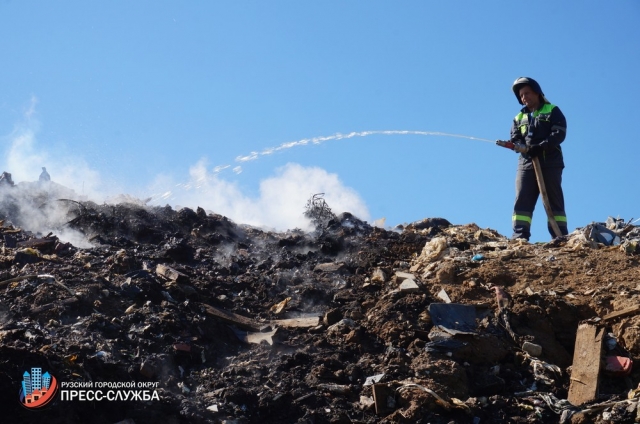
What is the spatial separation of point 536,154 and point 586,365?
3680 mm

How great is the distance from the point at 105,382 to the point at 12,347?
25.8 inches

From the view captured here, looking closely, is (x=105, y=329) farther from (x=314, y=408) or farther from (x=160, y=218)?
(x=160, y=218)

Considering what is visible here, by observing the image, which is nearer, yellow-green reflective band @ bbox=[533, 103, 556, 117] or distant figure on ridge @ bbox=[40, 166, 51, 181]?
yellow-green reflective band @ bbox=[533, 103, 556, 117]

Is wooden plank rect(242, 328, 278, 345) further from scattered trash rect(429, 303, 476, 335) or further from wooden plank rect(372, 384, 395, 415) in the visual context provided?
scattered trash rect(429, 303, 476, 335)

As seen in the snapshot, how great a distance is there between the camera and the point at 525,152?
8.64 m

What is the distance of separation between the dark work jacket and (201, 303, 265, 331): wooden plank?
4181 mm

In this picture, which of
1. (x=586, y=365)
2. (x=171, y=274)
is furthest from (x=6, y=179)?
(x=586, y=365)

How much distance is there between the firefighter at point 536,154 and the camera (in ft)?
28.1

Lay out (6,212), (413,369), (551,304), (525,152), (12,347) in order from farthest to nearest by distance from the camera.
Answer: (6,212)
(525,152)
(551,304)
(413,369)
(12,347)

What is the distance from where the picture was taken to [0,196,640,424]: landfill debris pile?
5.05 metres

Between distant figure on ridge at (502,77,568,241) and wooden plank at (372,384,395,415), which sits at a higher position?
distant figure on ridge at (502,77,568,241)

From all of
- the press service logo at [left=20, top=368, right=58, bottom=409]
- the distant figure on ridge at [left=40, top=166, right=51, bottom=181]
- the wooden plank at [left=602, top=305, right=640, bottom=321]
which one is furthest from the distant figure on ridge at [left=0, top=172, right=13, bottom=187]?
the wooden plank at [left=602, top=305, right=640, bottom=321]

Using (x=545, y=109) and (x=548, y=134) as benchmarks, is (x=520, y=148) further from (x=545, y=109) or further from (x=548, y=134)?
(x=545, y=109)

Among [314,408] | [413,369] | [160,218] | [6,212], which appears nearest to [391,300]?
[413,369]
